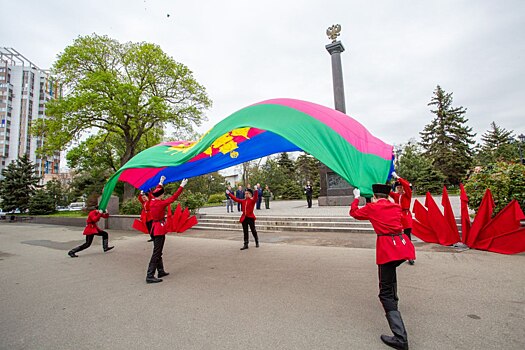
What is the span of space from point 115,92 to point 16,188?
46.0 ft

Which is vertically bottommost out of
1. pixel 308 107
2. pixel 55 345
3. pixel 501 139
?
pixel 55 345

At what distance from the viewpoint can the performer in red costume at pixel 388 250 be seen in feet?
9.20

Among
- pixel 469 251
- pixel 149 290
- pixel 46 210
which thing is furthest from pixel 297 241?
pixel 46 210

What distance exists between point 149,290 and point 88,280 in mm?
1695

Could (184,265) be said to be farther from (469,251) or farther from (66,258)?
(469,251)

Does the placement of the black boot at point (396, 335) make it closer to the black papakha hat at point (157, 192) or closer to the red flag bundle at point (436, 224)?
the red flag bundle at point (436, 224)

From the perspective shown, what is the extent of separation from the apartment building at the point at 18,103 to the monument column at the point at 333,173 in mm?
72196

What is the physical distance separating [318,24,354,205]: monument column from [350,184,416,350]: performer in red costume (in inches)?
566

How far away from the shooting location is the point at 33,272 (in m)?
6.17

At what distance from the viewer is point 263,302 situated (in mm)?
3912

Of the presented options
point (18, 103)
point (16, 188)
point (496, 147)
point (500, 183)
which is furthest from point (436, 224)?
point (18, 103)

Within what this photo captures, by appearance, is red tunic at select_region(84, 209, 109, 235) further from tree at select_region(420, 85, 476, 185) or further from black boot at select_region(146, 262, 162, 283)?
tree at select_region(420, 85, 476, 185)

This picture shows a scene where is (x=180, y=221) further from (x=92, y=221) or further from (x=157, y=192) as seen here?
(x=157, y=192)

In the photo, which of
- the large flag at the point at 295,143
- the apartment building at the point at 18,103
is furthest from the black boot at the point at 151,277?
the apartment building at the point at 18,103
